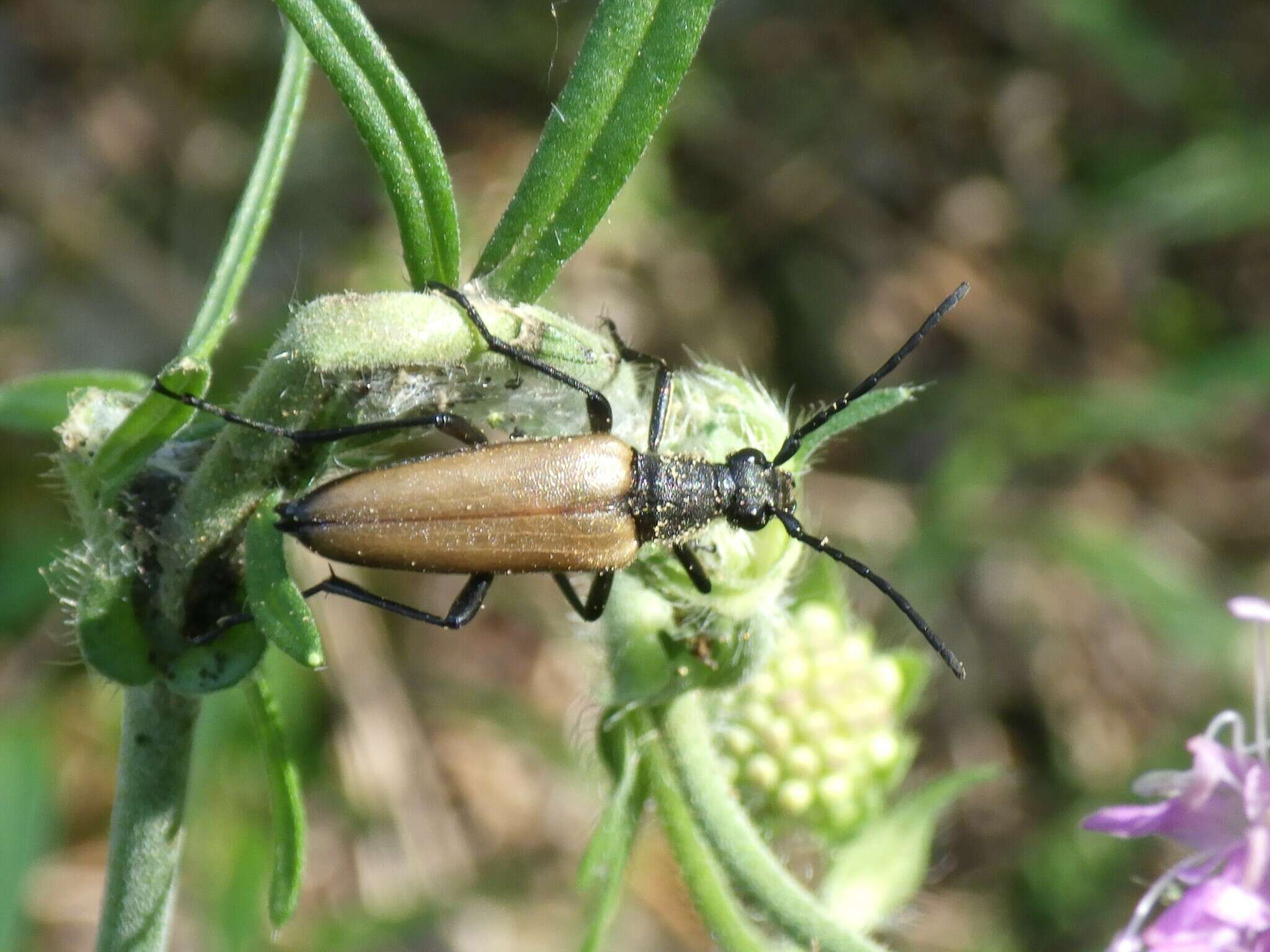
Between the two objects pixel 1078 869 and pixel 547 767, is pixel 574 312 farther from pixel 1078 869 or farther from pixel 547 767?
pixel 1078 869

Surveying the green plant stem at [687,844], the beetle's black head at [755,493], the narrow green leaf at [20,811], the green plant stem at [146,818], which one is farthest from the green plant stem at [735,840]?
the narrow green leaf at [20,811]

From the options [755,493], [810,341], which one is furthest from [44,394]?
[810,341]

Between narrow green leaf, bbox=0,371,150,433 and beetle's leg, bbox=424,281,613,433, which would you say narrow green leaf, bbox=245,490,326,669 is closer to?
beetle's leg, bbox=424,281,613,433

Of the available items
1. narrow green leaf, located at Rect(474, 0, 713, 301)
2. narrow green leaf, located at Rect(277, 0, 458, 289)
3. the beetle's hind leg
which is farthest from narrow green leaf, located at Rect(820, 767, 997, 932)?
narrow green leaf, located at Rect(277, 0, 458, 289)

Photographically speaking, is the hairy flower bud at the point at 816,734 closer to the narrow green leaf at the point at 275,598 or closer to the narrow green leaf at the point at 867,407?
the narrow green leaf at the point at 867,407

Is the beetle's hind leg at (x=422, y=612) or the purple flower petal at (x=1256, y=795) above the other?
the beetle's hind leg at (x=422, y=612)

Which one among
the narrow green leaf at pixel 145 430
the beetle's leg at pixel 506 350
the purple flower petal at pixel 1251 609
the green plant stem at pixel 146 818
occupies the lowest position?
the green plant stem at pixel 146 818
